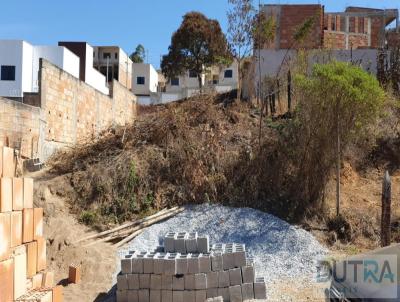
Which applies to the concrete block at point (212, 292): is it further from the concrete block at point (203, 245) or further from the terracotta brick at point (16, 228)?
the terracotta brick at point (16, 228)

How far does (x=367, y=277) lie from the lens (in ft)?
13.7

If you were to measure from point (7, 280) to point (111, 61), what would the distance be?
43.1 m

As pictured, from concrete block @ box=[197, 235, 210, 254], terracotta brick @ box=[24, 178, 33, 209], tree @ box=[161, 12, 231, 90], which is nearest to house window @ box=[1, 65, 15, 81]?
tree @ box=[161, 12, 231, 90]

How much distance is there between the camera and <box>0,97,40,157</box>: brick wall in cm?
1152

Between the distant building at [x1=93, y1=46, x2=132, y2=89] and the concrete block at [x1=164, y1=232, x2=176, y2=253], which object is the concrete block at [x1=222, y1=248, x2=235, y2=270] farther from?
the distant building at [x1=93, y1=46, x2=132, y2=89]

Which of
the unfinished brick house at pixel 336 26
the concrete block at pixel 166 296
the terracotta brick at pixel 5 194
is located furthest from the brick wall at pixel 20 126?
the unfinished brick house at pixel 336 26

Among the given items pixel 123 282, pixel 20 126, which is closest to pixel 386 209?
pixel 123 282

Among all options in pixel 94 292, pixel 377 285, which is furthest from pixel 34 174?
pixel 377 285

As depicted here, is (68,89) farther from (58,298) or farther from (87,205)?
→ (58,298)

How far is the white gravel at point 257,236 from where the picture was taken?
8.93 m

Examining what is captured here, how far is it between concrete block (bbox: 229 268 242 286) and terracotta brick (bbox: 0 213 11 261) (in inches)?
152

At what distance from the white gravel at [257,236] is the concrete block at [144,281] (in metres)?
2.28

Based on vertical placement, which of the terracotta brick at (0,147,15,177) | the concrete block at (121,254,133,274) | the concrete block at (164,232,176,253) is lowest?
the concrete block at (121,254,133,274)

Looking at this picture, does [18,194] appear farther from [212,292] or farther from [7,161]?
[212,292]
